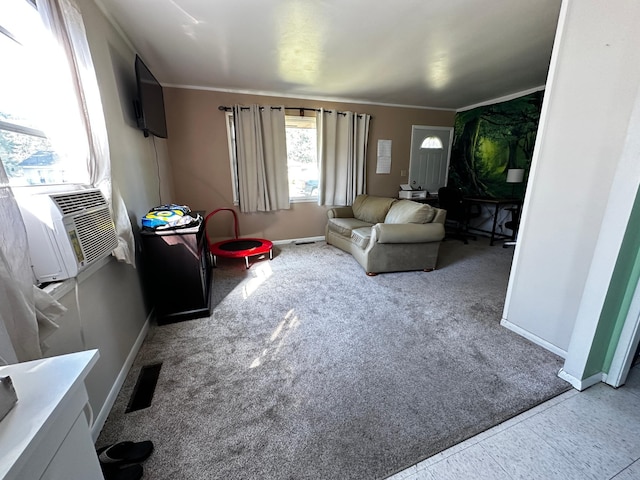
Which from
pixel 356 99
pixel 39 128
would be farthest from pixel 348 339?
pixel 356 99

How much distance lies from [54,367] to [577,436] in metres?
2.01

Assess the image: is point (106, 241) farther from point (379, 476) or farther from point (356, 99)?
point (356, 99)

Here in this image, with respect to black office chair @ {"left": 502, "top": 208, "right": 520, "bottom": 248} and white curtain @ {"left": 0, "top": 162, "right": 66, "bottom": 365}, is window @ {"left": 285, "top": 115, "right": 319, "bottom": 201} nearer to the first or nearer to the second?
black office chair @ {"left": 502, "top": 208, "right": 520, "bottom": 248}

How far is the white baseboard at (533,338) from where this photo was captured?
170 centimetres

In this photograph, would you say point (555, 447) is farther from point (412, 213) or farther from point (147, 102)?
point (147, 102)

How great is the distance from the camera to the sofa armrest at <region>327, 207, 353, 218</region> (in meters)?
4.13

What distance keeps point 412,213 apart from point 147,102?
2.90m

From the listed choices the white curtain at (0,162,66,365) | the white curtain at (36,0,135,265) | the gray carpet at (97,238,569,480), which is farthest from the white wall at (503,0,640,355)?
the white curtain at (36,0,135,265)

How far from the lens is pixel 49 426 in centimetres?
44

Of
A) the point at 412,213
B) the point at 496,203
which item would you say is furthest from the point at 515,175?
the point at 412,213

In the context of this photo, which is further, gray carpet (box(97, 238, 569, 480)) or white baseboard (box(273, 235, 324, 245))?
white baseboard (box(273, 235, 324, 245))

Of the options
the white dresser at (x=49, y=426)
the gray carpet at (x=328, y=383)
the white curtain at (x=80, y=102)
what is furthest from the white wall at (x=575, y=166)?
the white curtain at (x=80, y=102)

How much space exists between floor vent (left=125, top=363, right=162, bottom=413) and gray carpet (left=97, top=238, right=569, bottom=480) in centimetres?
4

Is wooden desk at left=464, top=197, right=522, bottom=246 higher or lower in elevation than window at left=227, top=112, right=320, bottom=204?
lower
